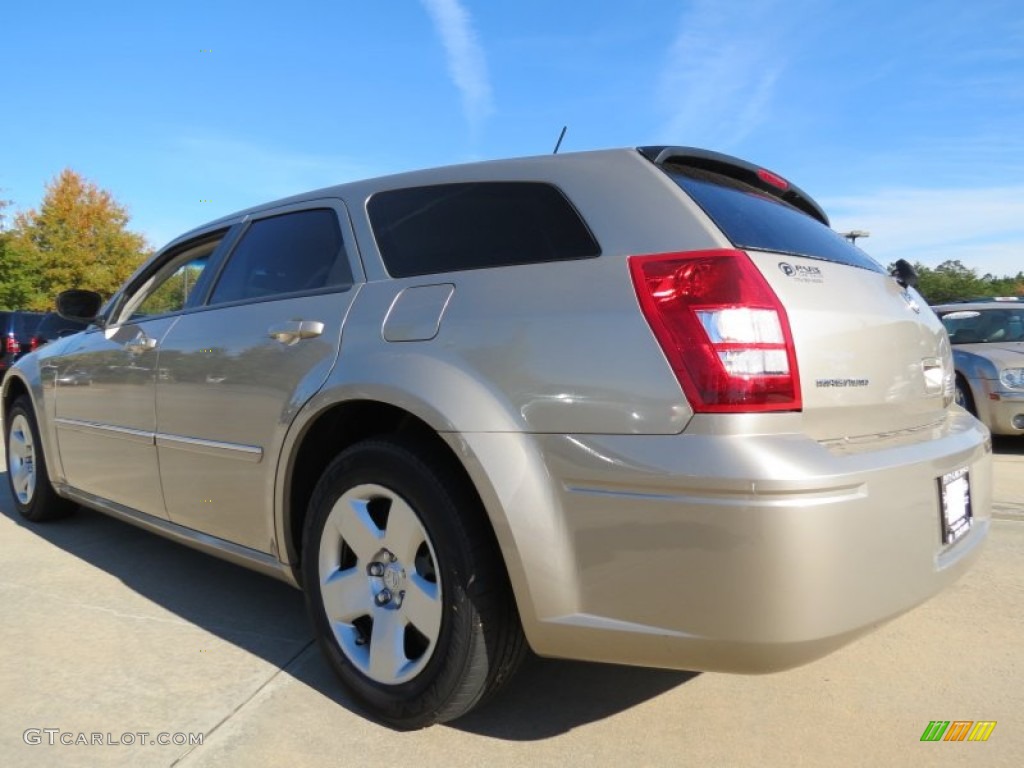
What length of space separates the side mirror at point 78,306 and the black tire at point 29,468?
718mm

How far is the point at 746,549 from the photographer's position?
5.60ft

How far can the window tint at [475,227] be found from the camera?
2.16 metres

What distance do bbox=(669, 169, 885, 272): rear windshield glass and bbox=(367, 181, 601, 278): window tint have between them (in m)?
0.34

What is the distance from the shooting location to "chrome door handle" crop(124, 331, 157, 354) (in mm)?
3404

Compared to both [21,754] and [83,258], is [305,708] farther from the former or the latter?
[83,258]

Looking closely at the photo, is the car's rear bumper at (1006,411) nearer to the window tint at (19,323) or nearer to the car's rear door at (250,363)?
the car's rear door at (250,363)

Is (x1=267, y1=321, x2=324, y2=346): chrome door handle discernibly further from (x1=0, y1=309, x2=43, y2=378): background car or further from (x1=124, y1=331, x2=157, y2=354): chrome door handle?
(x1=0, y1=309, x2=43, y2=378): background car

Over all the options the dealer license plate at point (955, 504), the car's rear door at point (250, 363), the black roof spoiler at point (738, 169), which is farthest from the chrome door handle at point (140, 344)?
the dealer license plate at point (955, 504)

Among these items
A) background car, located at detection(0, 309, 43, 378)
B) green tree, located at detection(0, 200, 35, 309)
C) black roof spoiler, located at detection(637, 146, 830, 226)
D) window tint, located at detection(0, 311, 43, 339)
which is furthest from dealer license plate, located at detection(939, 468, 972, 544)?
green tree, located at detection(0, 200, 35, 309)

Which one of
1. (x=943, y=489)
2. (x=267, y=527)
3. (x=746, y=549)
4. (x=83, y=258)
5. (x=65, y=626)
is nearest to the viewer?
(x=746, y=549)

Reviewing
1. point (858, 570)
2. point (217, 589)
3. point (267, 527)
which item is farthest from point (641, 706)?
point (217, 589)

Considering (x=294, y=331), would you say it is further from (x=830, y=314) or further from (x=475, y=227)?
(x=830, y=314)

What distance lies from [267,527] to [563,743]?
1229 millimetres

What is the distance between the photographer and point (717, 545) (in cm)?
173
